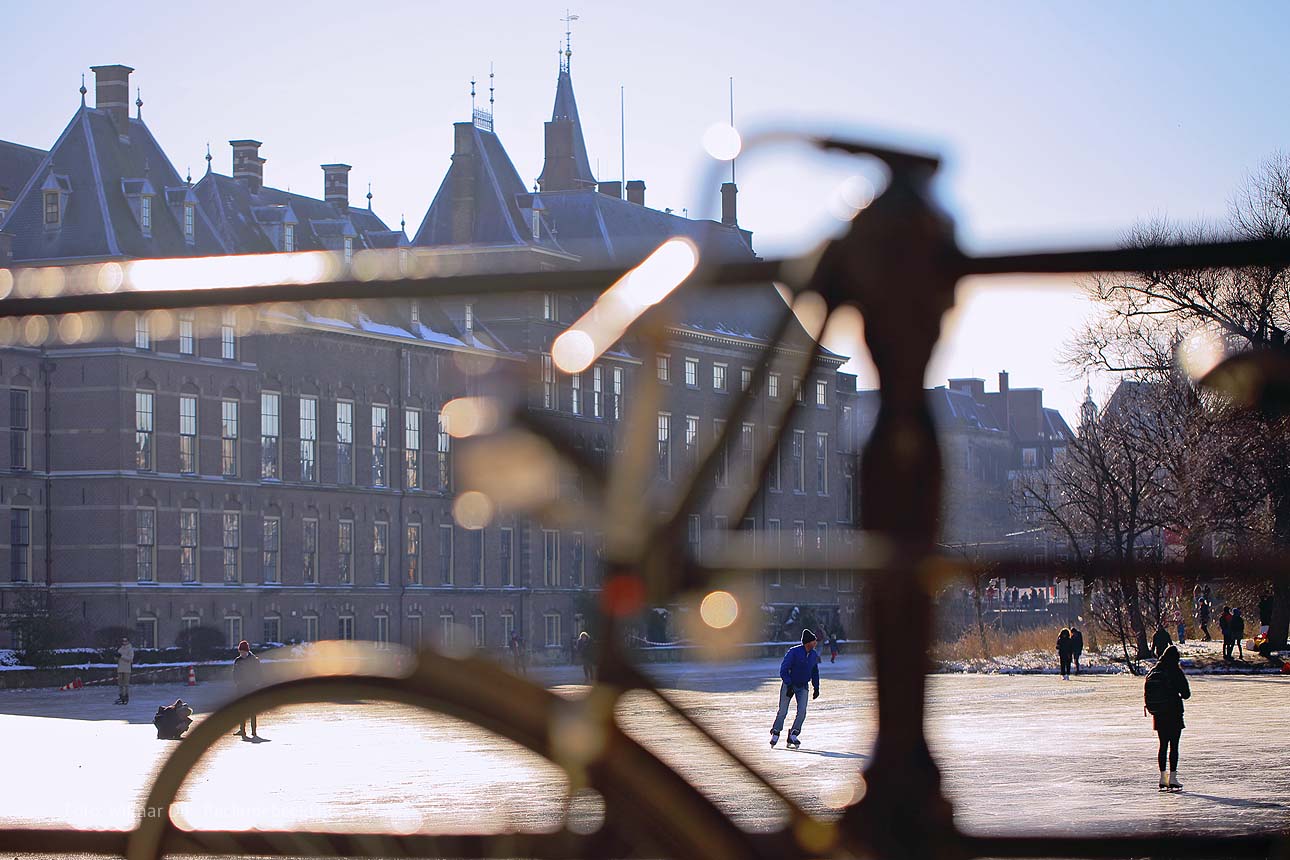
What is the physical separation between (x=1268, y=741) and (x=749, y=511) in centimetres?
2516

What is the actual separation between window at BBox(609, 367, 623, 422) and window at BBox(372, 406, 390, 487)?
170 feet

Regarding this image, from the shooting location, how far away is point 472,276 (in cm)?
233

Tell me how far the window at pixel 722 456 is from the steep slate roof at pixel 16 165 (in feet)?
219

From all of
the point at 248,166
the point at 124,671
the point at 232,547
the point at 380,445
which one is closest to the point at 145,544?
the point at 232,547

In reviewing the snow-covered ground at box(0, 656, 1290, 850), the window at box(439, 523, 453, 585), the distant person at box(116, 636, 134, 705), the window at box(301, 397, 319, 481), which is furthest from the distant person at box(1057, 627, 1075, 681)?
the window at box(301, 397, 319, 481)

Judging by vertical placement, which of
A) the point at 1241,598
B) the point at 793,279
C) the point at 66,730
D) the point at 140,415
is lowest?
the point at 66,730

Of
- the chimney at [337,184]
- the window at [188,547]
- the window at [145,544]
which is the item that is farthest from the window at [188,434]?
the chimney at [337,184]

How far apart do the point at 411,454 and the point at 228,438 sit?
6406 millimetres

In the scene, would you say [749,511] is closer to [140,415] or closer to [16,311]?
[16,311]

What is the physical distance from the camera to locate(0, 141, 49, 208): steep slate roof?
65300 millimetres

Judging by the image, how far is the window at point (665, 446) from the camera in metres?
2.19

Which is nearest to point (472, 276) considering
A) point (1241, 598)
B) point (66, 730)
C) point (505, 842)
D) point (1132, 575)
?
point (505, 842)

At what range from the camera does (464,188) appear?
73.2m

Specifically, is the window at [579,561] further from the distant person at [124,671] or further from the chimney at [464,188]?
the chimney at [464,188]
